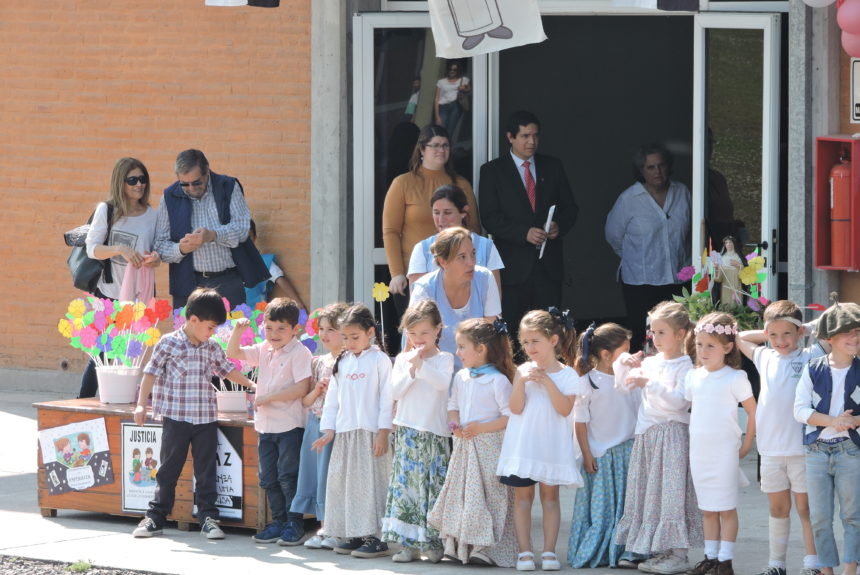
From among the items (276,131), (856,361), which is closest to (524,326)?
(856,361)

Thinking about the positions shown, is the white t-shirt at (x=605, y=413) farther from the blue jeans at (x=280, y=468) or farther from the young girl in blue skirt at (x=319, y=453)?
the blue jeans at (x=280, y=468)

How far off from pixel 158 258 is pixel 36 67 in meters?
3.00

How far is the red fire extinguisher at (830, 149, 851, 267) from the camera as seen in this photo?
9070 millimetres

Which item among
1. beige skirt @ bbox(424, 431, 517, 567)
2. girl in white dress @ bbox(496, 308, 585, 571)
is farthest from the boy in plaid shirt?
girl in white dress @ bbox(496, 308, 585, 571)

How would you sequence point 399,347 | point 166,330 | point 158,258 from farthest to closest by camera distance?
1. point 166,330
2. point 399,347
3. point 158,258

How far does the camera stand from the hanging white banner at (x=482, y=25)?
9.45 m

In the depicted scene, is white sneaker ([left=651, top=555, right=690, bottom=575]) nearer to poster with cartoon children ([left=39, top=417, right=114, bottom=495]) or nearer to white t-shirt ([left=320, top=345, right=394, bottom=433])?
white t-shirt ([left=320, top=345, right=394, bottom=433])

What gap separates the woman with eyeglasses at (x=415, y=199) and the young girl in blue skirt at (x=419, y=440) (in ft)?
7.91

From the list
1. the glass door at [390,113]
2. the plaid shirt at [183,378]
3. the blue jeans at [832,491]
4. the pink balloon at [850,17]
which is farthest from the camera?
the glass door at [390,113]

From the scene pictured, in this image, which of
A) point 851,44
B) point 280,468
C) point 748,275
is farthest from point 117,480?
point 851,44

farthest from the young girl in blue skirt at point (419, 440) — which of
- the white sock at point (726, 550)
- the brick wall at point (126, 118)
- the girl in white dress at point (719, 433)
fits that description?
the brick wall at point (126, 118)

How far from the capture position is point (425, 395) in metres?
7.29

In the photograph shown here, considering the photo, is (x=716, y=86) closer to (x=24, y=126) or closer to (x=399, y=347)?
(x=399, y=347)

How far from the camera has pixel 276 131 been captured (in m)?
11.1
